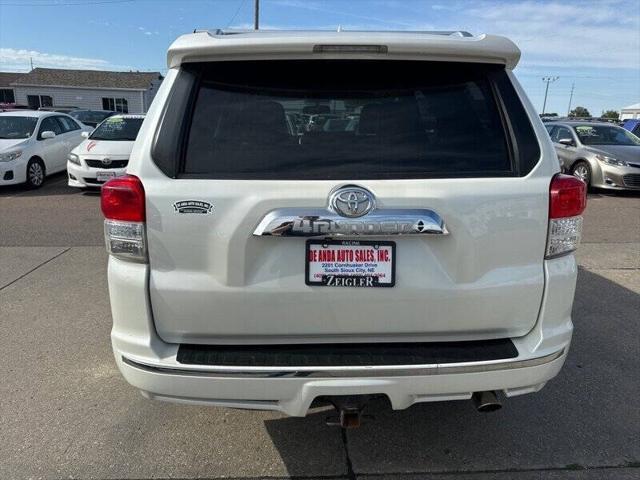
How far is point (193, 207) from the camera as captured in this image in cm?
211

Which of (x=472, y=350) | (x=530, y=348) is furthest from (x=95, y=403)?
(x=530, y=348)

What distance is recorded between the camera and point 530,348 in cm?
227

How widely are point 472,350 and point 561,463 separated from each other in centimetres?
100

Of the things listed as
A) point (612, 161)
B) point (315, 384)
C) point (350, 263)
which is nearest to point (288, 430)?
point (315, 384)

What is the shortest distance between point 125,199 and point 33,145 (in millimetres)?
10985

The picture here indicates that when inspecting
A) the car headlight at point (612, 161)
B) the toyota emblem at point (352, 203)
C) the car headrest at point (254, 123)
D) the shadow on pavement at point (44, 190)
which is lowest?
the shadow on pavement at point (44, 190)

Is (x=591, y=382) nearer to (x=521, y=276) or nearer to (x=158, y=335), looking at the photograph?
(x=521, y=276)

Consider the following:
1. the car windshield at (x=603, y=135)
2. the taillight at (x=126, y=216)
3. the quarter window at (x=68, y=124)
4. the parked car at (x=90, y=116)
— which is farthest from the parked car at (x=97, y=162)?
the parked car at (x=90, y=116)

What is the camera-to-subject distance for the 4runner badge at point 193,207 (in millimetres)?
2109

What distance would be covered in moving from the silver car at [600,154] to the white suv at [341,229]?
32.0 ft

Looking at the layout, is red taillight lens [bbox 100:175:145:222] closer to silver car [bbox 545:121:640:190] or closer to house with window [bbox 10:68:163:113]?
silver car [bbox 545:121:640:190]

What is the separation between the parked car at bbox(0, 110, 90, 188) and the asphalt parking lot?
7743 mm

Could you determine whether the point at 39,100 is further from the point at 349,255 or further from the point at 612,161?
the point at 349,255

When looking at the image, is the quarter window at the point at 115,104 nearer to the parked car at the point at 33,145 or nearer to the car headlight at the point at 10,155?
the parked car at the point at 33,145
